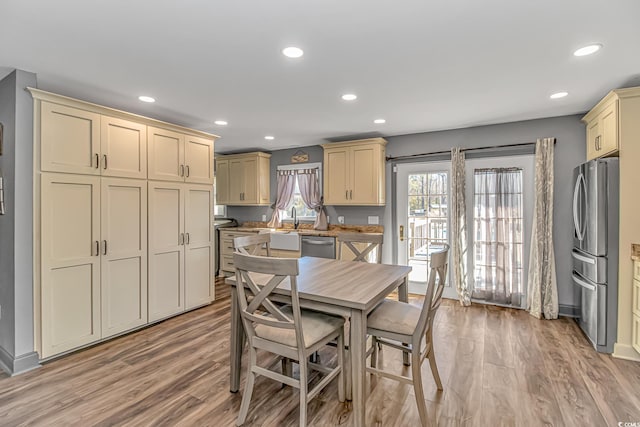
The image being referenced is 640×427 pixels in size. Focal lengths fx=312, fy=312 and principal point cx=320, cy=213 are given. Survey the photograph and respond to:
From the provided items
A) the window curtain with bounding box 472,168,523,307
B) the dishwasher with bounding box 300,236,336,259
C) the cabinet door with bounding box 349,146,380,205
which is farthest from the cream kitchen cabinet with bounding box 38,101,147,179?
the window curtain with bounding box 472,168,523,307

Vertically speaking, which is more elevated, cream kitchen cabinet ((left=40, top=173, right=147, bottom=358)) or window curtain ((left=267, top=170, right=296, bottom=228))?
window curtain ((left=267, top=170, right=296, bottom=228))

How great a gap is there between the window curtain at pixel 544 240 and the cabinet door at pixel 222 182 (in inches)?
200

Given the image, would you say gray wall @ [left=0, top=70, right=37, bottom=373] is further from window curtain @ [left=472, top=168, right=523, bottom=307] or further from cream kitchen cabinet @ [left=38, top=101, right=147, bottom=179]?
window curtain @ [left=472, top=168, right=523, bottom=307]

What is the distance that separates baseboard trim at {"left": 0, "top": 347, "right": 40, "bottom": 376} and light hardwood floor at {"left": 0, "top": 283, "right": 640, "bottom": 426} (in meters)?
0.06

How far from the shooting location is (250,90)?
9.66 feet

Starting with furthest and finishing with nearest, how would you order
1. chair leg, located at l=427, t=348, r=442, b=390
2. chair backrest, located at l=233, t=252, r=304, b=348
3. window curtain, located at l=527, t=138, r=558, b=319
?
window curtain, located at l=527, t=138, r=558, b=319 < chair leg, located at l=427, t=348, r=442, b=390 < chair backrest, located at l=233, t=252, r=304, b=348

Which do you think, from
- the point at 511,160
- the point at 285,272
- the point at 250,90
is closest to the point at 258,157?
the point at 250,90

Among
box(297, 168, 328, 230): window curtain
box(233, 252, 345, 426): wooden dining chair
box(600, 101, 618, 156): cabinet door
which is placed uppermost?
box(600, 101, 618, 156): cabinet door

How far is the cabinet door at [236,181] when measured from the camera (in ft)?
19.7

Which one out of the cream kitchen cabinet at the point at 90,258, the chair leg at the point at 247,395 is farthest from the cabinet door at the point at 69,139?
the chair leg at the point at 247,395

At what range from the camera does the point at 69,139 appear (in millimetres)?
2801

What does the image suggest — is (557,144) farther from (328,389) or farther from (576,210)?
(328,389)

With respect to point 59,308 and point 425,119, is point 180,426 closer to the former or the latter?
point 59,308

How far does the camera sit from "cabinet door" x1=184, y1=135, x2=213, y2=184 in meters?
3.93
